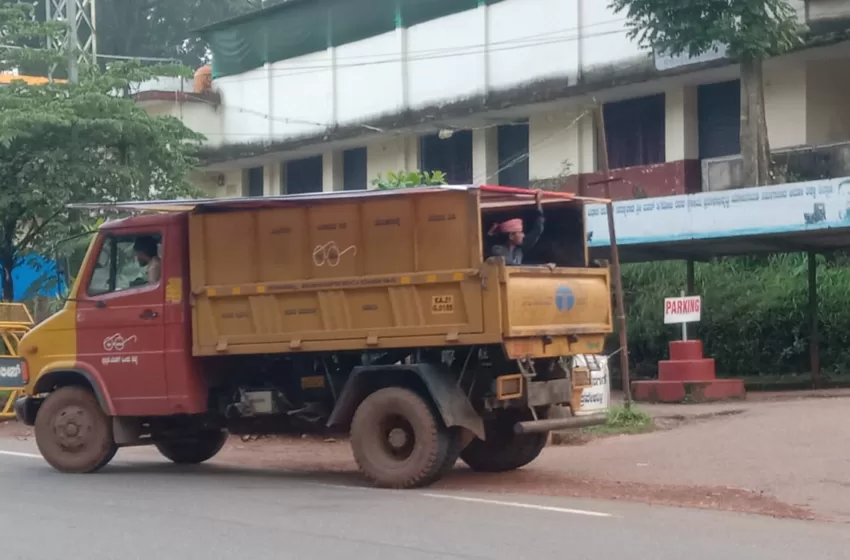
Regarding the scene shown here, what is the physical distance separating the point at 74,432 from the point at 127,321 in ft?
4.37

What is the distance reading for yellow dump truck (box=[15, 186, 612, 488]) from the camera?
10.9m

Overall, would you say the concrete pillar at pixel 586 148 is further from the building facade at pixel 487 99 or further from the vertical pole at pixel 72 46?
the vertical pole at pixel 72 46

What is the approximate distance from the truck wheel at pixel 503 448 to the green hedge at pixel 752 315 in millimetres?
10454

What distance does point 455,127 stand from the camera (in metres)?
29.2

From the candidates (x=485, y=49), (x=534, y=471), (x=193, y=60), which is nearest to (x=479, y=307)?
(x=534, y=471)

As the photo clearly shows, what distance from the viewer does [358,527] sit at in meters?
8.90

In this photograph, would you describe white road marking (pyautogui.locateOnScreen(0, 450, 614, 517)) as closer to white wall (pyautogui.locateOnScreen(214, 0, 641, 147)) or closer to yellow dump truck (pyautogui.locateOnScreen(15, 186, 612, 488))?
yellow dump truck (pyautogui.locateOnScreen(15, 186, 612, 488))

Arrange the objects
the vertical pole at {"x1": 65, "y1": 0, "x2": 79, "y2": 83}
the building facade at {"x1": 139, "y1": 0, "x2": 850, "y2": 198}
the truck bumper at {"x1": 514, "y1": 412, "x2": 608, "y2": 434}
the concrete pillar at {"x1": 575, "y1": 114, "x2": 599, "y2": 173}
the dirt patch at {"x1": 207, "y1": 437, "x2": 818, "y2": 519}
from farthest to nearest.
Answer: the concrete pillar at {"x1": 575, "y1": 114, "x2": 599, "y2": 173} → the building facade at {"x1": 139, "y1": 0, "x2": 850, "y2": 198} → the vertical pole at {"x1": 65, "y1": 0, "x2": 79, "y2": 83} → the truck bumper at {"x1": 514, "y1": 412, "x2": 608, "y2": 434} → the dirt patch at {"x1": 207, "y1": 437, "x2": 818, "y2": 519}

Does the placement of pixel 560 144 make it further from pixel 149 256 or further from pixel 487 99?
pixel 149 256

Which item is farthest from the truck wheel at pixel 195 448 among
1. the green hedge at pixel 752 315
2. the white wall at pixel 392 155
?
the white wall at pixel 392 155

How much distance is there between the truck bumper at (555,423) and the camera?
36.2ft

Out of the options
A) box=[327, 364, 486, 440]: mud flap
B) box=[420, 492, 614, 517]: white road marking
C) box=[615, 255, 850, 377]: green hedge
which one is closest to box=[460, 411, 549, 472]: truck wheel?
box=[327, 364, 486, 440]: mud flap

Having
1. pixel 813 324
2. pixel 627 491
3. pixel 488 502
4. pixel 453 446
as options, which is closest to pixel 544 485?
pixel 627 491

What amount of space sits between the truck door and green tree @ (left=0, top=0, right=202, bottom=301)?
7543mm
